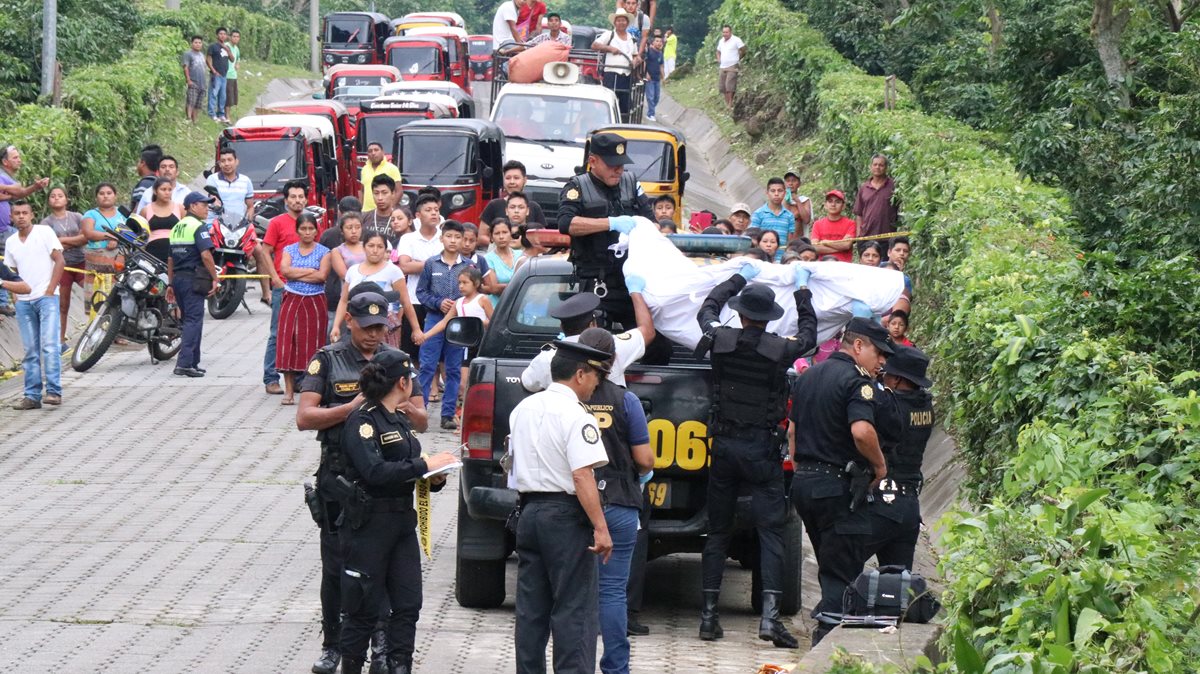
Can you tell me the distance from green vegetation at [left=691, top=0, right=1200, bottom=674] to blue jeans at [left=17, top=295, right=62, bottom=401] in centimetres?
783

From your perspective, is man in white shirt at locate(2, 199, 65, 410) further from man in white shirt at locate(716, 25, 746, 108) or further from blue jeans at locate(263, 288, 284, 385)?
man in white shirt at locate(716, 25, 746, 108)

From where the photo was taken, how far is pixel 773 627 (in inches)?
344

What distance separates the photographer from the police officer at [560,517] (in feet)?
22.9

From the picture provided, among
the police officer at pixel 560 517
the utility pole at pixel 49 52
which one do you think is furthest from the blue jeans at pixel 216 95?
the police officer at pixel 560 517

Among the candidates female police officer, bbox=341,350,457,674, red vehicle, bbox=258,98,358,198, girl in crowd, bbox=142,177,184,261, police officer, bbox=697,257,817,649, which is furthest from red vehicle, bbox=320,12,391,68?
female police officer, bbox=341,350,457,674

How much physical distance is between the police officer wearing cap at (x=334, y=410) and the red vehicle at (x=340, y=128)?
19.3 metres

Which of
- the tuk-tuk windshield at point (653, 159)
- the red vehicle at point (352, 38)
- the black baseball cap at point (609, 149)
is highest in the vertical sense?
the red vehicle at point (352, 38)

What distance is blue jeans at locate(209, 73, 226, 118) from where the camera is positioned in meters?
37.6

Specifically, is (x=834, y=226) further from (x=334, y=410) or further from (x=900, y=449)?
(x=334, y=410)

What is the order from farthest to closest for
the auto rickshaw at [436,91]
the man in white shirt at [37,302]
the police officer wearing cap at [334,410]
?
1. the auto rickshaw at [436,91]
2. the man in white shirt at [37,302]
3. the police officer wearing cap at [334,410]

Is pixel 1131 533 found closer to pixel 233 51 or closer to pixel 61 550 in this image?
pixel 61 550

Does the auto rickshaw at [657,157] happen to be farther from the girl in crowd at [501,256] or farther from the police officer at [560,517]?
the police officer at [560,517]

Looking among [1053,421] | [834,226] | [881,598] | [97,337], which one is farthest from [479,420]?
[97,337]

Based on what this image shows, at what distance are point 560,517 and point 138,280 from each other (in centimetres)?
1076
